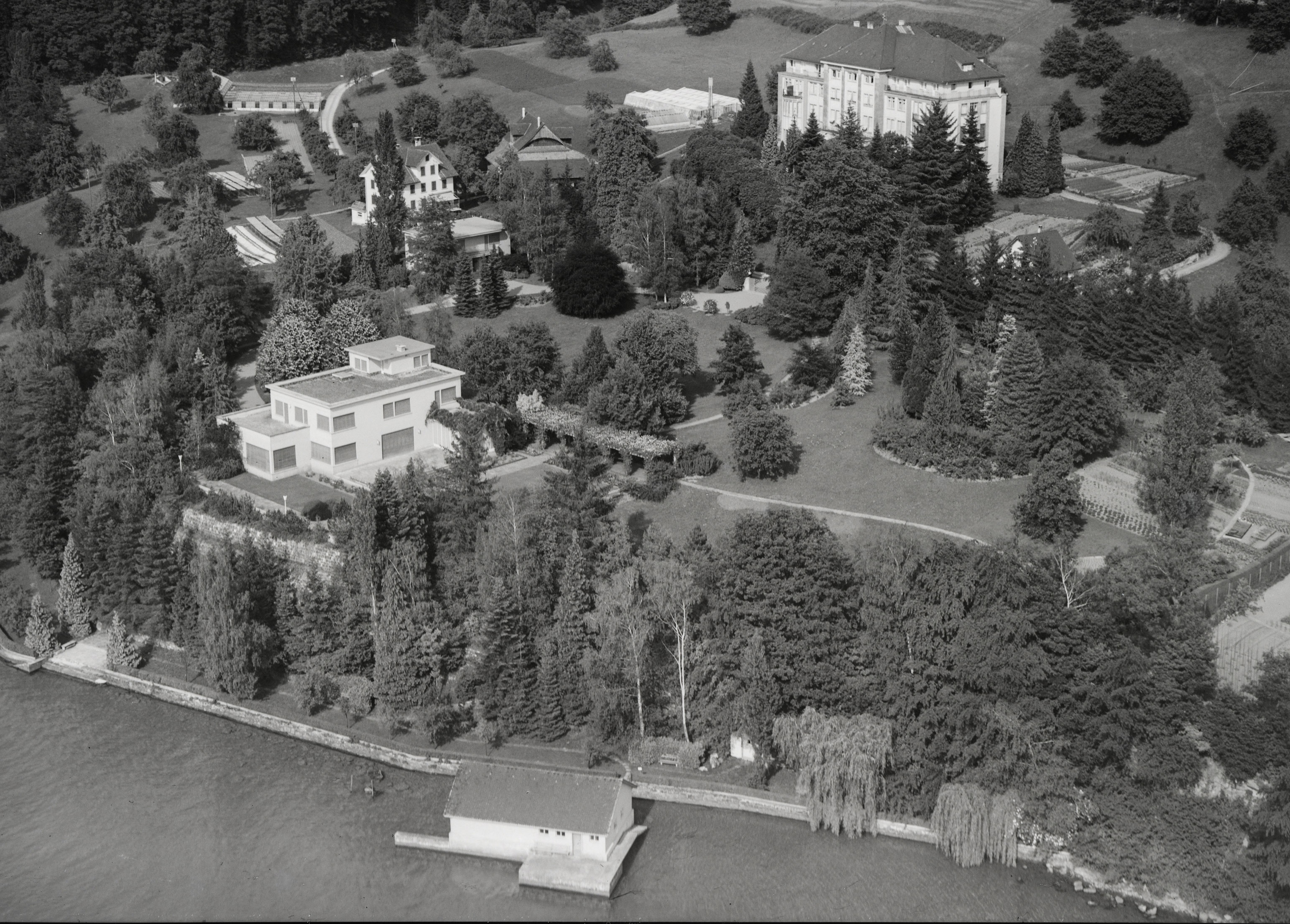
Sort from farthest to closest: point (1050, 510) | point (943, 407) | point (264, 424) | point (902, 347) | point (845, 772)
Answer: point (902, 347) < point (264, 424) < point (943, 407) < point (1050, 510) < point (845, 772)

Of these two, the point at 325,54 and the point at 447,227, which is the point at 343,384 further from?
the point at 325,54

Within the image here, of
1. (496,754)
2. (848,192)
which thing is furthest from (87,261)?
(496,754)

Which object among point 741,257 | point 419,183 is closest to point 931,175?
point 741,257

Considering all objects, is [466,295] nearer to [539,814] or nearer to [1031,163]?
[1031,163]

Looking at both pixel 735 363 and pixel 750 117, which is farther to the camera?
pixel 750 117

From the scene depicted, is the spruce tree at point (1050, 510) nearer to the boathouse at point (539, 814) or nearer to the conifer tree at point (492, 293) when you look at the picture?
the boathouse at point (539, 814)
